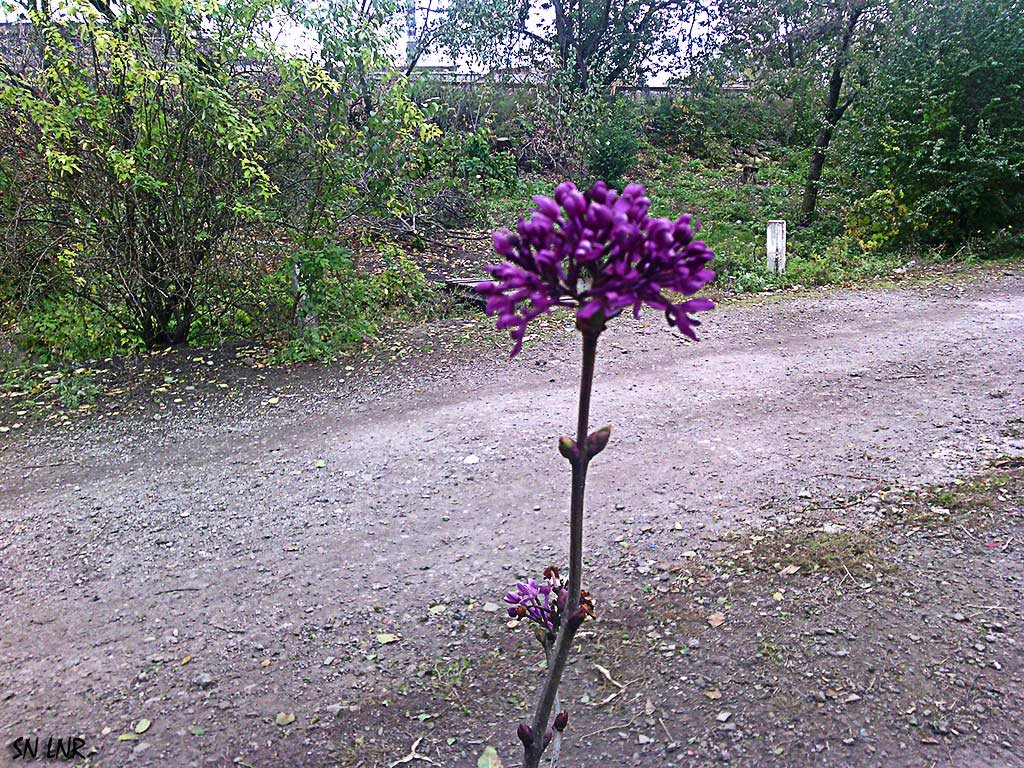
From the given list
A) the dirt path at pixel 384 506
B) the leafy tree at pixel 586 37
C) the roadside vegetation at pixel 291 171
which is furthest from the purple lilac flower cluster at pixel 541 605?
the leafy tree at pixel 586 37

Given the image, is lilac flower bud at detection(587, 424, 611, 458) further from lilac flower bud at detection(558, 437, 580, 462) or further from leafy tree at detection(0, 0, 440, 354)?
leafy tree at detection(0, 0, 440, 354)

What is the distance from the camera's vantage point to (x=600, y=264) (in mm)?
1163

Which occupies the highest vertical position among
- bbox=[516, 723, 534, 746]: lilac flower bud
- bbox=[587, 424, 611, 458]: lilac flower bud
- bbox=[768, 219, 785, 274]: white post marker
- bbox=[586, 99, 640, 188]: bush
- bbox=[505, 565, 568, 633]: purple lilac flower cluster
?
bbox=[586, 99, 640, 188]: bush

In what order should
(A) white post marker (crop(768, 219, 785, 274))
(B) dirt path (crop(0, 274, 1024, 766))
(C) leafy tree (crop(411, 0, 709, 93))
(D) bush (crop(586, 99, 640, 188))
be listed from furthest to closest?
(C) leafy tree (crop(411, 0, 709, 93)) → (D) bush (crop(586, 99, 640, 188)) → (A) white post marker (crop(768, 219, 785, 274)) → (B) dirt path (crop(0, 274, 1024, 766))

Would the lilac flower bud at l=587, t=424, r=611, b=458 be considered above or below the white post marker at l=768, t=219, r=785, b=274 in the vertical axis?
above

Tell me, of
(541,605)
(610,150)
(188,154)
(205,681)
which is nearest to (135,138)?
(188,154)

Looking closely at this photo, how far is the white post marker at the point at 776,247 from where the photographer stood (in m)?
8.20

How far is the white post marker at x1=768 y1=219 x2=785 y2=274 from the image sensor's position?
820cm

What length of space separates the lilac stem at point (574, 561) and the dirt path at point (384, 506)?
2.29ft

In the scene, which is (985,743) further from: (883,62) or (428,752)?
(883,62)

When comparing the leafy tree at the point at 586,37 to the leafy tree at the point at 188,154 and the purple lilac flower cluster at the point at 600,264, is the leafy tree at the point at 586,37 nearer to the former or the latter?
the leafy tree at the point at 188,154

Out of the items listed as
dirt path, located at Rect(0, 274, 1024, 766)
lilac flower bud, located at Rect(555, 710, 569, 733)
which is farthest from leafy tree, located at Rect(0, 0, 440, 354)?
lilac flower bud, located at Rect(555, 710, 569, 733)

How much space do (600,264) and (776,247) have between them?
7.67 m

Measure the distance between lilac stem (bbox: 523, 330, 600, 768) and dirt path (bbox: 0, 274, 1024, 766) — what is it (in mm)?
698
